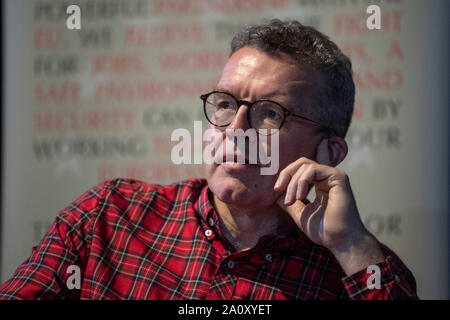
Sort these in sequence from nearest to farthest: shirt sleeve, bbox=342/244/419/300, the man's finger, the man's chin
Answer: shirt sleeve, bbox=342/244/419/300 → the man's chin → the man's finger

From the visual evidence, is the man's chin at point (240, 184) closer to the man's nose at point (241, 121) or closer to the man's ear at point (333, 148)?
the man's nose at point (241, 121)

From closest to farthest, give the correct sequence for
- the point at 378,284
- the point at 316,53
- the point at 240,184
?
1. the point at 378,284
2. the point at 240,184
3. the point at 316,53

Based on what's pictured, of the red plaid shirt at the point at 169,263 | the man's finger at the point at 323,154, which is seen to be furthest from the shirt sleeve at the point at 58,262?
the man's finger at the point at 323,154

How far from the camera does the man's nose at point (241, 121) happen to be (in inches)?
52.7

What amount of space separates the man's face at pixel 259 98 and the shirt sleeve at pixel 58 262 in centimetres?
38

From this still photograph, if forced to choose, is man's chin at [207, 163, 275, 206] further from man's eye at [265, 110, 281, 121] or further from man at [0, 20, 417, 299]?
man's eye at [265, 110, 281, 121]

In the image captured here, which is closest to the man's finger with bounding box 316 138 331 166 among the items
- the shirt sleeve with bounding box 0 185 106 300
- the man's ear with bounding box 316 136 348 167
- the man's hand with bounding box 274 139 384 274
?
the man's ear with bounding box 316 136 348 167

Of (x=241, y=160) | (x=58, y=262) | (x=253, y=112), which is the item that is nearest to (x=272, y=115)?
(x=253, y=112)

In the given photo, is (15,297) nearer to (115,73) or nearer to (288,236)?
(288,236)

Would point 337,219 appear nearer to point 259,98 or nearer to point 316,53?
point 259,98

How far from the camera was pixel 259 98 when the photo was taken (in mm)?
1364

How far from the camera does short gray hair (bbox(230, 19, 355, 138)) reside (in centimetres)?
142

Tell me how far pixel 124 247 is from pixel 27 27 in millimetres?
1274

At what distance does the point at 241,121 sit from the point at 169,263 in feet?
1.44
